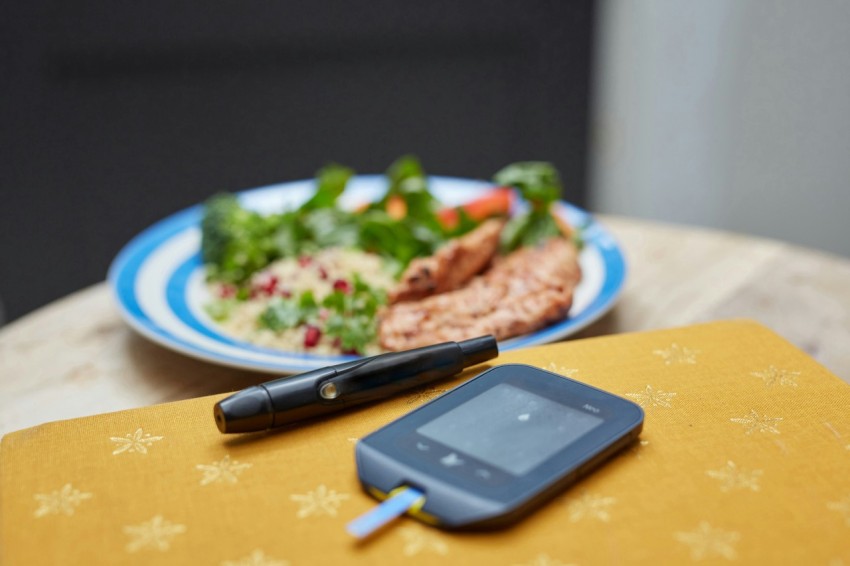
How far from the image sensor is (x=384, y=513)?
575 mm

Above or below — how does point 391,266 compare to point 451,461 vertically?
below

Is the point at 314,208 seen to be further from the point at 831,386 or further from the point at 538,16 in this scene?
the point at 538,16

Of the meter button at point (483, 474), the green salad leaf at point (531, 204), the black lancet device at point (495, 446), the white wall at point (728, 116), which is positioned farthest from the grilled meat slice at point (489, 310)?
the white wall at point (728, 116)

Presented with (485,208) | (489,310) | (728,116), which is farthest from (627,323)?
(728,116)

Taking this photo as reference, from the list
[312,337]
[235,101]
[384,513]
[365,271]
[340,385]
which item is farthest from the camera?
[235,101]

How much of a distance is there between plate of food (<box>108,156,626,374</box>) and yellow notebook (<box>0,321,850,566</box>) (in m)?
0.35

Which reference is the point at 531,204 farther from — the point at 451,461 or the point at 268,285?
the point at 451,461

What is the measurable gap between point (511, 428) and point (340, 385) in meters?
0.17

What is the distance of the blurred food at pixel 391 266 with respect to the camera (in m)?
1.23

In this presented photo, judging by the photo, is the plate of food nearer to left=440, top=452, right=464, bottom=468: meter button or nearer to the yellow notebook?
the yellow notebook

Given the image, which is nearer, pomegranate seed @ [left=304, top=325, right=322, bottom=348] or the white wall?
pomegranate seed @ [left=304, top=325, right=322, bottom=348]

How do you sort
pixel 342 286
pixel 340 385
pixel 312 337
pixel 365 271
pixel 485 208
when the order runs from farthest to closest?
pixel 485 208 < pixel 365 271 < pixel 342 286 < pixel 312 337 < pixel 340 385

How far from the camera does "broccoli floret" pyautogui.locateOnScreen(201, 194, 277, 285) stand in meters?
1.54

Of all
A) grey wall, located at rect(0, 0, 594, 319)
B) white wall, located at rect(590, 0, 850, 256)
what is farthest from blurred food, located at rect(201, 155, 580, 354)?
white wall, located at rect(590, 0, 850, 256)
